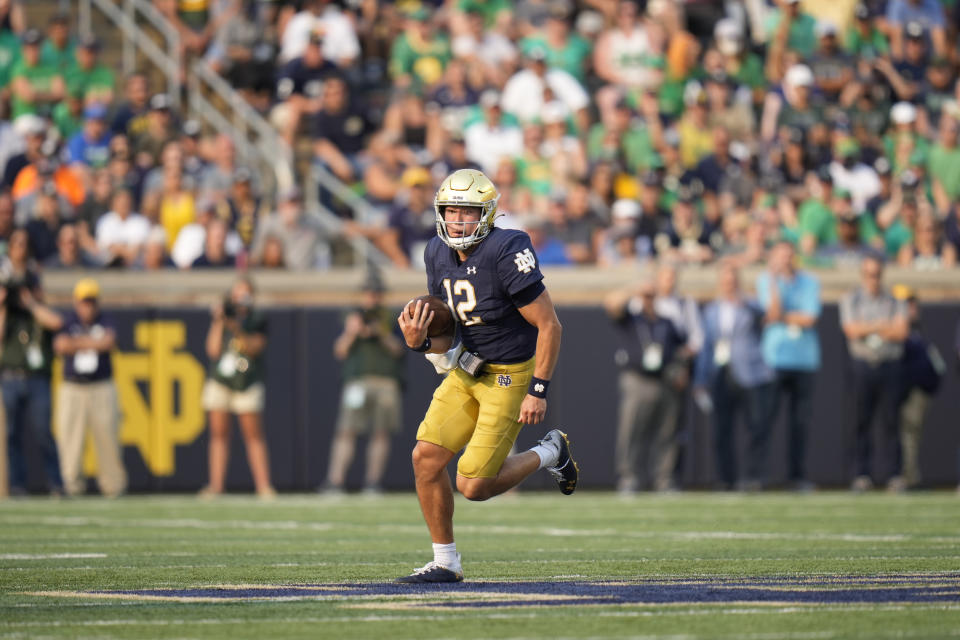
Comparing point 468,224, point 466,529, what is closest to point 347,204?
point 466,529

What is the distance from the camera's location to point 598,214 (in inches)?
708

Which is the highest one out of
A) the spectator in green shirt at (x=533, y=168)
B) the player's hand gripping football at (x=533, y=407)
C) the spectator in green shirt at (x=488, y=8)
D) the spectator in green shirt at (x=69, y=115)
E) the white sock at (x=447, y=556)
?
the spectator in green shirt at (x=488, y=8)

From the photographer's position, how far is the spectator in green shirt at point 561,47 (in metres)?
20.0

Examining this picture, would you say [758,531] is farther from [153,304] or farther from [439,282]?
[153,304]

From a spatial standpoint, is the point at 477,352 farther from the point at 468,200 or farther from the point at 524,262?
the point at 468,200

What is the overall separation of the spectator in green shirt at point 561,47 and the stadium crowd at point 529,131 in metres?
0.03

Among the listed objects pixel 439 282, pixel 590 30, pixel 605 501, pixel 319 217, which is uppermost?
pixel 590 30

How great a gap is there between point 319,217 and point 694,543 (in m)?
→ 8.55

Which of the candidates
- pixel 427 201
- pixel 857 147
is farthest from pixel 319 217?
pixel 857 147

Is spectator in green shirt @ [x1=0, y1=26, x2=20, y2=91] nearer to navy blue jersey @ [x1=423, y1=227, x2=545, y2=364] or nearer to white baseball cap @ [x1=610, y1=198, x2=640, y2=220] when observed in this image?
white baseball cap @ [x1=610, y1=198, x2=640, y2=220]

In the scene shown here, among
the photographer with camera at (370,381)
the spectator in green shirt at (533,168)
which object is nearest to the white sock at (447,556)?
the photographer with camera at (370,381)

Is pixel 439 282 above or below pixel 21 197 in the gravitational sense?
below

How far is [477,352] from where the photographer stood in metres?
8.37

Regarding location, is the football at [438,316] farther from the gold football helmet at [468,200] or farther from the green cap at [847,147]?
the green cap at [847,147]
